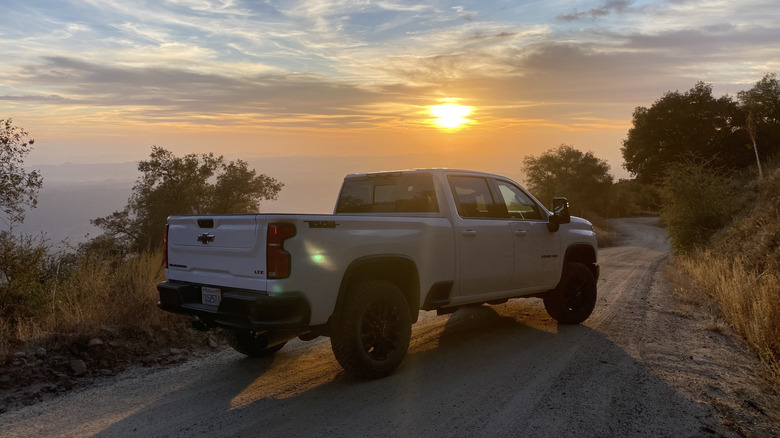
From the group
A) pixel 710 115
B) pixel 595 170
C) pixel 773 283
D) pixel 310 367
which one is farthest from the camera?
pixel 595 170

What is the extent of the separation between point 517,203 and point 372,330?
301cm

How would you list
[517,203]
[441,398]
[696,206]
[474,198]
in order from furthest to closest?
[696,206]
[517,203]
[474,198]
[441,398]

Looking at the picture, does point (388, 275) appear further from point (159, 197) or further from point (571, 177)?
point (571, 177)

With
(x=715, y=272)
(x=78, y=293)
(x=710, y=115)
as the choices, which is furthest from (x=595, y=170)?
(x=78, y=293)

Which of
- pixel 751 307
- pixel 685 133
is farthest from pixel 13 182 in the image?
pixel 685 133

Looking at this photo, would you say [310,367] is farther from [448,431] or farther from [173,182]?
[173,182]

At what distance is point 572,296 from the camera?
7715 mm

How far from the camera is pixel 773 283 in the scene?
7.04 m

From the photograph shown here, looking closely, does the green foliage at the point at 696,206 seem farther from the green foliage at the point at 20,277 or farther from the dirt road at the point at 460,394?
the green foliage at the point at 20,277

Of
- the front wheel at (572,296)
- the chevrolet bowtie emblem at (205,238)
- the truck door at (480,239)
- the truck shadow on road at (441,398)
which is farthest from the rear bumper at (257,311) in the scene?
the front wheel at (572,296)

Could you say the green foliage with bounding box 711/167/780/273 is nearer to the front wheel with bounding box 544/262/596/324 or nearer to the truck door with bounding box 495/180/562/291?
the front wheel with bounding box 544/262/596/324

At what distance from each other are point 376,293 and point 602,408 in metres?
2.19

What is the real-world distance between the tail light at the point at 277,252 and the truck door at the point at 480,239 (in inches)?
87.9

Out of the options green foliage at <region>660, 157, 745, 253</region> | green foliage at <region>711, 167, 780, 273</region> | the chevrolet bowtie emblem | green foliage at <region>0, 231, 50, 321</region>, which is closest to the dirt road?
the chevrolet bowtie emblem
